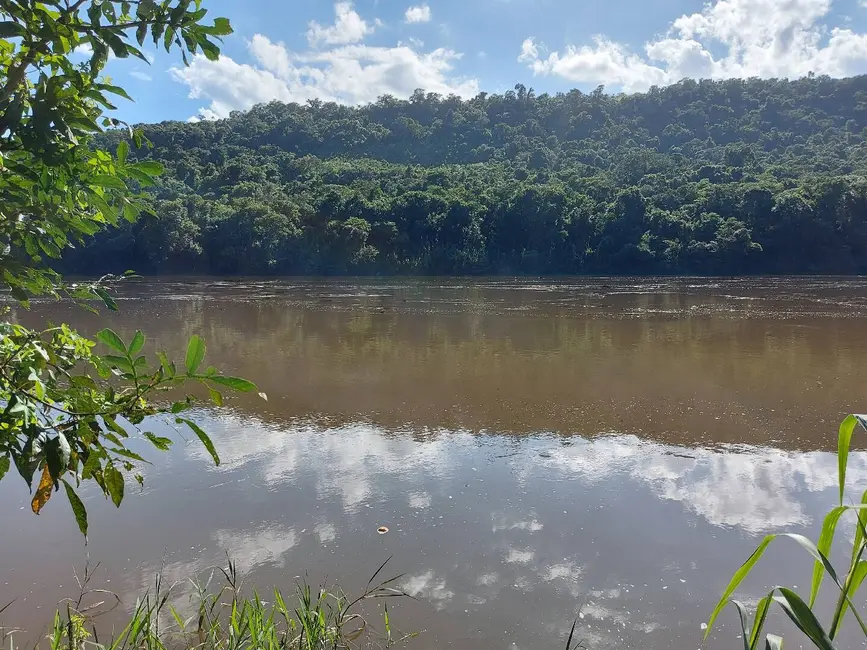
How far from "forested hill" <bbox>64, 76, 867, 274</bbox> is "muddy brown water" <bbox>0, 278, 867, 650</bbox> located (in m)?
36.3

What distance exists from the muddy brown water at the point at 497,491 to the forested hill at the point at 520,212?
3631cm

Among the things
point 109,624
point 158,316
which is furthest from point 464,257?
point 109,624

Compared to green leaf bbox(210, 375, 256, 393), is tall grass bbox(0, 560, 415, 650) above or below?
below

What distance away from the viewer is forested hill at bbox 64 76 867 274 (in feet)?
147

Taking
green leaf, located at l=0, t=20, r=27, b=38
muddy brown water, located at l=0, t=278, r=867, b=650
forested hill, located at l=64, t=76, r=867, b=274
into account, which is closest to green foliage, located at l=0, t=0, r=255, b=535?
green leaf, located at l=0, t=20, r=27, b=38

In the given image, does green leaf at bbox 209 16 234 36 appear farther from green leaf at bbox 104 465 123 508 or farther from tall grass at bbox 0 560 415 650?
tall grass at bbox 0 560 415 650

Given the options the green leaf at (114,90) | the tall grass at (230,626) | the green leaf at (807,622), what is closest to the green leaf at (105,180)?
the green leaf at (114,90)

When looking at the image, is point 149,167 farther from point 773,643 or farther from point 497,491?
point 497,491

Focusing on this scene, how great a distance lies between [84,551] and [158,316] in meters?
16.1

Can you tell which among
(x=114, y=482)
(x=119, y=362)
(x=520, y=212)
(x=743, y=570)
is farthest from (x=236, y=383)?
(x=520, y=212)

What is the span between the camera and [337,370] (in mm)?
10500

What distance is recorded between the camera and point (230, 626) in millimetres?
2471

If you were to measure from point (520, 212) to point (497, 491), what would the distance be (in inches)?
1864

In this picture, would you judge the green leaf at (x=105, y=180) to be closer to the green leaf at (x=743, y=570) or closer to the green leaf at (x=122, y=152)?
the green leaf at (x=122, y=152)
